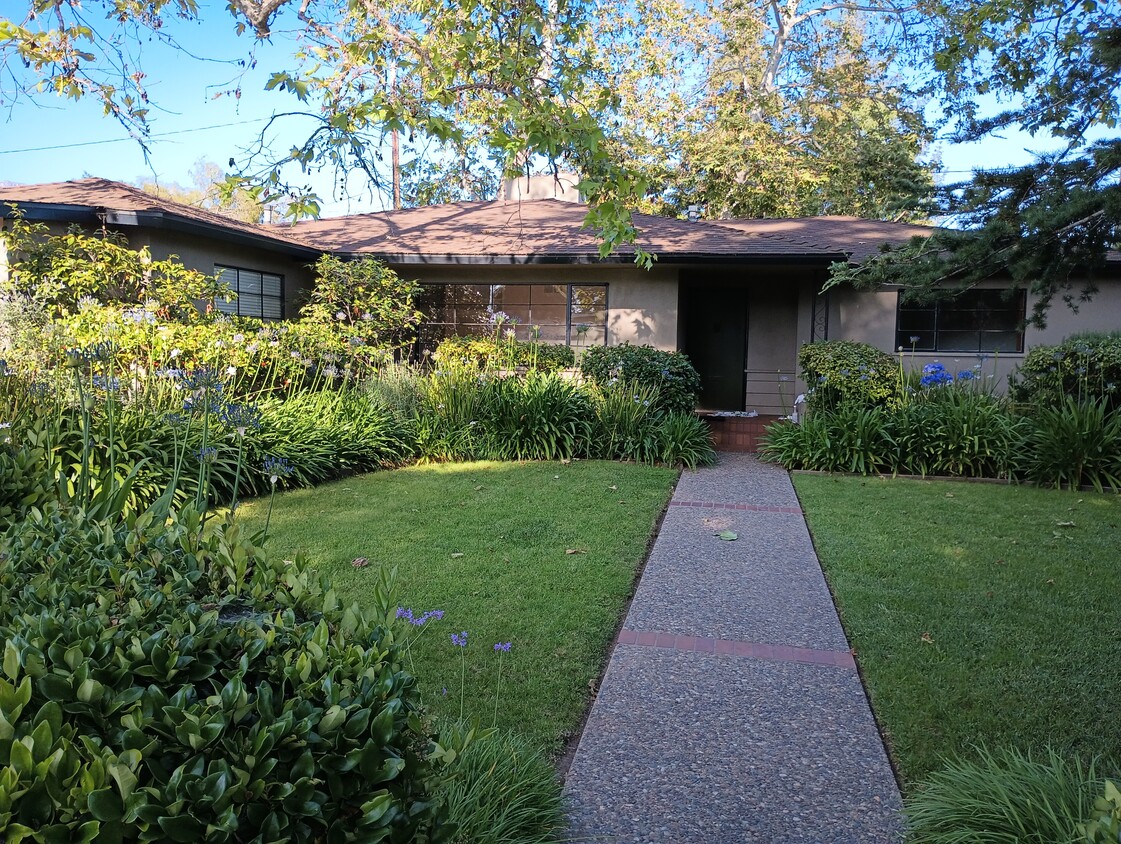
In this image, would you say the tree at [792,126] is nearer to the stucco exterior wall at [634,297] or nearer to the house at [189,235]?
the stucco exterior wall at [634,297]

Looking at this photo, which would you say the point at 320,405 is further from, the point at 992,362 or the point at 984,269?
the point at 992,362

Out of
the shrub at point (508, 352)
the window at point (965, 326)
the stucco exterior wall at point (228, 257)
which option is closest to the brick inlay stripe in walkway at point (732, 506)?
the shrub at point (508, 352)

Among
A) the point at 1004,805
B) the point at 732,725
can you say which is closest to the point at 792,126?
the point at 732,725

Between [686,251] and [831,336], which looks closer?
[686,251]

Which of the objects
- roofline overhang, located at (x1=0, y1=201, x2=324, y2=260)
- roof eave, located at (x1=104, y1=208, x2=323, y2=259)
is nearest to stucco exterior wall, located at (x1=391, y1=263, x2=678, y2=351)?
roof eave, located at (x1=104, y1=208, x2=323, y2=259)

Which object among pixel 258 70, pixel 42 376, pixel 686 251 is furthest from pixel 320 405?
pixel 686 251

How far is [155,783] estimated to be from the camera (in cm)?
145

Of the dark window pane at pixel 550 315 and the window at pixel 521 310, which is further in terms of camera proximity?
the dark window pane at pixel 550 315

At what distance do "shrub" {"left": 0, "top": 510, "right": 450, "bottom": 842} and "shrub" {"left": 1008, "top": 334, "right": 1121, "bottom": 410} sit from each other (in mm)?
10054

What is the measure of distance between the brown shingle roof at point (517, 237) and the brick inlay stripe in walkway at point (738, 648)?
9.27 meters

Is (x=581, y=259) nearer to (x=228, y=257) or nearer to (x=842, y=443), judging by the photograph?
(x=842, y=443)

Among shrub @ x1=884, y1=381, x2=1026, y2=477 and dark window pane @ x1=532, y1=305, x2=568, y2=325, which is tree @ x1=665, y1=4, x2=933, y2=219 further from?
shrub @ x1=884, y1=381, x2=1026, y2=477

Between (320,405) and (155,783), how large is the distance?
873cm

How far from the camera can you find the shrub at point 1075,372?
31.8 feet
